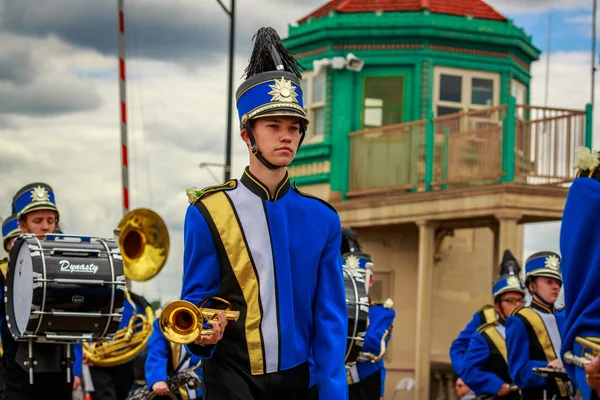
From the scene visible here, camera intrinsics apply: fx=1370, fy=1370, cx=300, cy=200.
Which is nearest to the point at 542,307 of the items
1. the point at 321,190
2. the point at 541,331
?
the point at 541,331

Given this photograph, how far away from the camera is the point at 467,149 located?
21828mm

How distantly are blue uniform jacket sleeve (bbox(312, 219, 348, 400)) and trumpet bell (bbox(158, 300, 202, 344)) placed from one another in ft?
2.09

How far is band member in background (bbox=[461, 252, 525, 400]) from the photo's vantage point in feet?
44.8

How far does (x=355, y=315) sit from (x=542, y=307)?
5.16ft

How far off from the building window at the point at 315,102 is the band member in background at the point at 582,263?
18.7m

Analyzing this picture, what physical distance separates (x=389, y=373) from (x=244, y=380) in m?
18.0

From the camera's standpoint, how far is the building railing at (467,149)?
20.6 meters

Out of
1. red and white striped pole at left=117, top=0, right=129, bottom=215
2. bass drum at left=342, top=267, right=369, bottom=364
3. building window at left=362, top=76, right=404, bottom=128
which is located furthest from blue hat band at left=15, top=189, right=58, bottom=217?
building window at left=362, top=76, right=404, bottom=128

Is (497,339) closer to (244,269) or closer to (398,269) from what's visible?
(244,269)

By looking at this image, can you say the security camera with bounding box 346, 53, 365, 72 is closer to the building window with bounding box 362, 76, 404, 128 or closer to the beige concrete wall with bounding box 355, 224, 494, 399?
the building window with bounding box 362, 76, 404, 128

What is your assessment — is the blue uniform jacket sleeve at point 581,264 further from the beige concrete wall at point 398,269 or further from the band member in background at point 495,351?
→ the beige concrete wall at point 398,269

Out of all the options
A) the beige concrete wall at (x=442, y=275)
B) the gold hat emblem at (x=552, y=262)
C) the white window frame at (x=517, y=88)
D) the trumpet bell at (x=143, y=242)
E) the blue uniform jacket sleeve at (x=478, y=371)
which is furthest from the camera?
the white window frame at (x=517, y=88)

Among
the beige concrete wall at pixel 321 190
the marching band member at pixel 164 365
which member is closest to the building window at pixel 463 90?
the beige concrete wall at pixel 321 190

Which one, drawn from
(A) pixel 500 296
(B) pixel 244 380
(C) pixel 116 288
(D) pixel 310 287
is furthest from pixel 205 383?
(A) pixel 500 296
